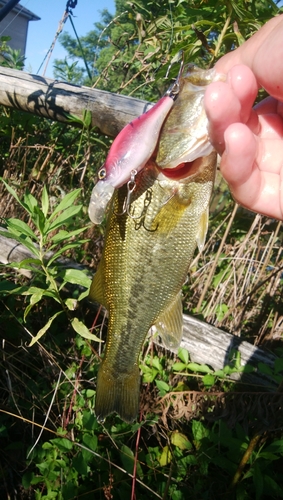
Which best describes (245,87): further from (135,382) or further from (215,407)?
(215,407)

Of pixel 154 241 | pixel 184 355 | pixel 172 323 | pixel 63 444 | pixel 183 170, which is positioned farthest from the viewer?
pixel 184 355

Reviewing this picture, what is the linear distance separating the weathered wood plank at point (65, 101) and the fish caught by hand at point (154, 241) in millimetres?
1537

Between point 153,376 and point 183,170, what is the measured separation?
1876 millimetres

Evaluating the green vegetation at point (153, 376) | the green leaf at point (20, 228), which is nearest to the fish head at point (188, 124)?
the green vegetation at point (153, 376)

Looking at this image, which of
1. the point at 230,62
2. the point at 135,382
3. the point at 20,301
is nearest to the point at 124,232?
the point at 230,62

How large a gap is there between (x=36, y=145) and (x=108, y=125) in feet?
4.04

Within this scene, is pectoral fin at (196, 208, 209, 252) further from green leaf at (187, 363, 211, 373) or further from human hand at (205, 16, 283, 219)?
green leaf at (187, 363, 211, 373)

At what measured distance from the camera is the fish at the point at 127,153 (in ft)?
3.88

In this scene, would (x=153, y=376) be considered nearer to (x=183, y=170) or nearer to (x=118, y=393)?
(x=118, y=393)

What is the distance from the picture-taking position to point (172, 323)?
1.73 meters

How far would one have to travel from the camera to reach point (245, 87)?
1212 millimetres

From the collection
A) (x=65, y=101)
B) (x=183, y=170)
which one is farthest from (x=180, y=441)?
(x=65, y=101)

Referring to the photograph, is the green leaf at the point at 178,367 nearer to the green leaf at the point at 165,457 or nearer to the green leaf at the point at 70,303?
the green leaf at the point at 165,457

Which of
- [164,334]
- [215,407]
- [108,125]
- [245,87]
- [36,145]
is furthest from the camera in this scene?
[36,145]
